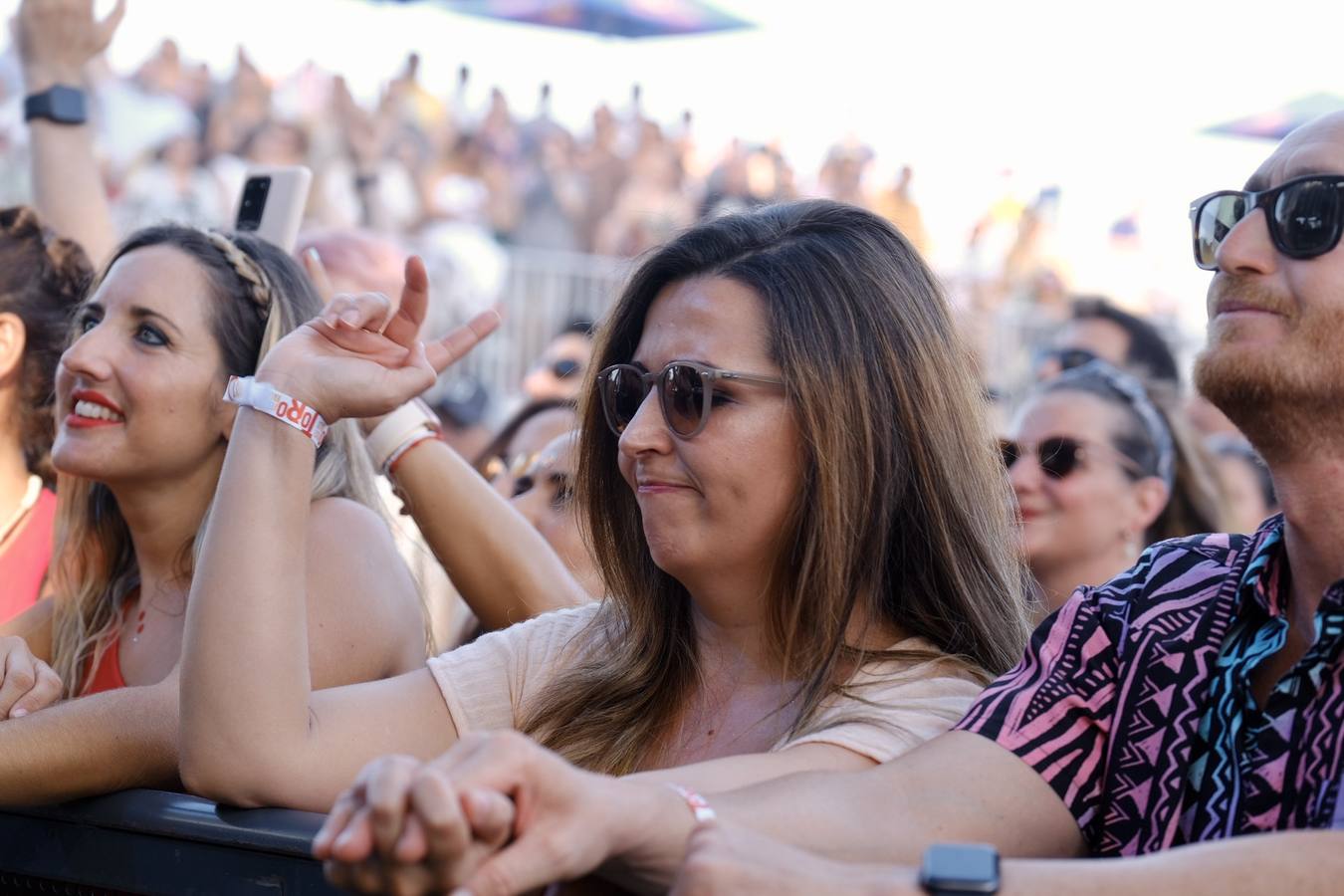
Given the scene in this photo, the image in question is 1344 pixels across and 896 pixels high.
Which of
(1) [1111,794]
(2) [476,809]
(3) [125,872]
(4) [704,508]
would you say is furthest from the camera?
(4) [704,508]

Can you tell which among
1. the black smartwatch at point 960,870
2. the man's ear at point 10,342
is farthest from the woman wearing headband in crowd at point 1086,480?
the black smartwatch at point 960,870

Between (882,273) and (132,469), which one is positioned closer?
(882,273)

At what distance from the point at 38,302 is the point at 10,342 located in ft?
0.44

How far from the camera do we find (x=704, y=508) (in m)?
2.38

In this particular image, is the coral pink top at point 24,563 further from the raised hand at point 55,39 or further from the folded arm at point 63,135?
the raised hand at point 55,39

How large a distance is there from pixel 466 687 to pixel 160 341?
3.91ft

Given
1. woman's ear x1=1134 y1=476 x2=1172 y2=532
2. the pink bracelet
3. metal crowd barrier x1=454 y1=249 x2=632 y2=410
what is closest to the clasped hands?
the pink bracelet

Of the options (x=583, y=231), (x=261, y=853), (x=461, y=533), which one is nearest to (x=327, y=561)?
(x=461, y=533)

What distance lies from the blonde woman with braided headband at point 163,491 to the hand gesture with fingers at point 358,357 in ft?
1.54

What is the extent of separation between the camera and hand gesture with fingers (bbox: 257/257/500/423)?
101 inches

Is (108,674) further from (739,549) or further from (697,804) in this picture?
(697,804)

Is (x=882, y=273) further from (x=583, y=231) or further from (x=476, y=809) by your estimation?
(x=583, y=231)

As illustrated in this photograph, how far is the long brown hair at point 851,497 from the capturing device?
7.77 feet

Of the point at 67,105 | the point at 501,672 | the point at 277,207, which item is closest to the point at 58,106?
the point at 67,105
